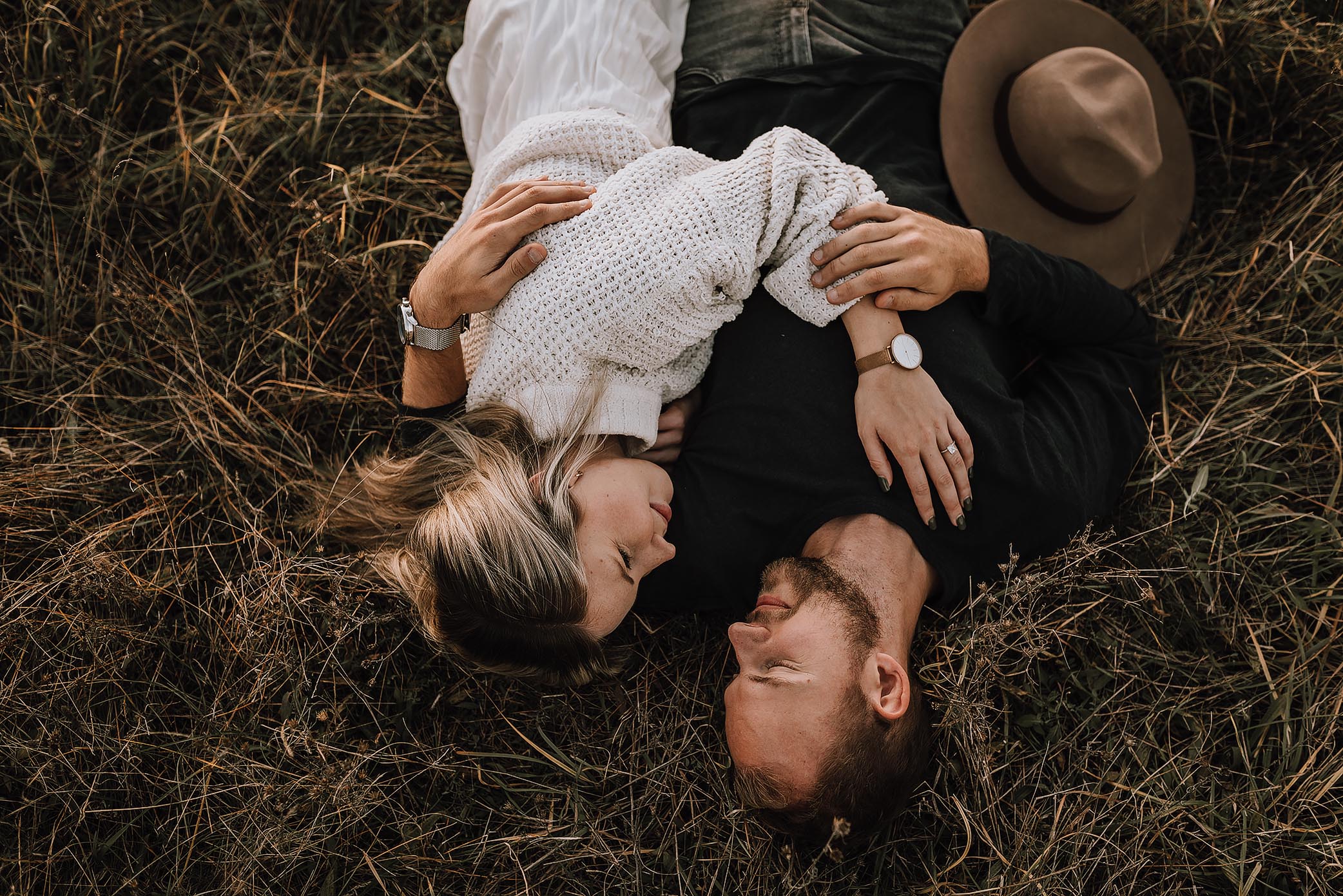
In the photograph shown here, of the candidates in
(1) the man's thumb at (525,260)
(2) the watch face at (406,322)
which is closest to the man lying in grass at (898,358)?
(1) the man's thumb at (525,260)

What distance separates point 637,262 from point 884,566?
116cm

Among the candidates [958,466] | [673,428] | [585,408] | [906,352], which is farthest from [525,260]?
[958,466]

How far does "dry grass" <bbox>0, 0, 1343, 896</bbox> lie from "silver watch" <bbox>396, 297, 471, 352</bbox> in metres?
0.63

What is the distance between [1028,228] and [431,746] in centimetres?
281

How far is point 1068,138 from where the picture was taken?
9.05 ft

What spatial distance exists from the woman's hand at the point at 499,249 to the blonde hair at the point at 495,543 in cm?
35

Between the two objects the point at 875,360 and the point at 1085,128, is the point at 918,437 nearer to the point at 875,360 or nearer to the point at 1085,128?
the point at 875,360

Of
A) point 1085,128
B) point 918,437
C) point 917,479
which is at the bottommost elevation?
point 917,479

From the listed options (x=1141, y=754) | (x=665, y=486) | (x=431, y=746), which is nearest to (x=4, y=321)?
(x=431, y=746)

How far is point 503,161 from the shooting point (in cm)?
267

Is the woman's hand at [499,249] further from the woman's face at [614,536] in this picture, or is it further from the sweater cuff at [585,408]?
the woman's face at [614,536]

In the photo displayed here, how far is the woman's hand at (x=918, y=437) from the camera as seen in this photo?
2.49 m

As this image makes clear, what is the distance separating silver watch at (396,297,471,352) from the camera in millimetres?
2617

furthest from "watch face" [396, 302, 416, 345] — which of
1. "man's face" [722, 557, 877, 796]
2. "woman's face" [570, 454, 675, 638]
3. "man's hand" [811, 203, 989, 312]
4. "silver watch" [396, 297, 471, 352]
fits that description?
"man's face" [722, 557, 877, 796]
